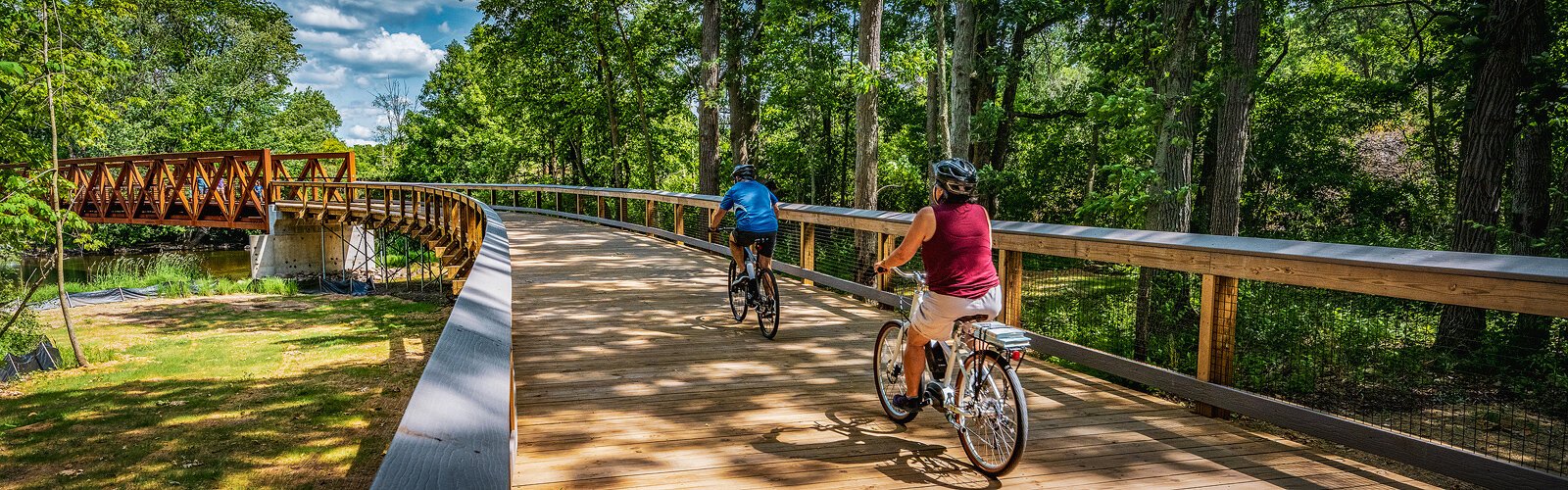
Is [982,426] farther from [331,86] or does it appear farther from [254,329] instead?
[331,86]

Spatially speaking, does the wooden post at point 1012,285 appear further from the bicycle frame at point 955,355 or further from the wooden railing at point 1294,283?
the bicycle frame at point 955,355

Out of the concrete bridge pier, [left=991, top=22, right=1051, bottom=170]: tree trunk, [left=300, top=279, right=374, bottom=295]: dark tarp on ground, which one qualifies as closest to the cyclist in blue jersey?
[left=991, top=22, right=1051, bottom=170]: tree trunk

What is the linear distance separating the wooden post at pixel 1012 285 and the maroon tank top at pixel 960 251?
8.69ft

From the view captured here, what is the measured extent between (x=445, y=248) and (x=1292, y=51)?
25932mm

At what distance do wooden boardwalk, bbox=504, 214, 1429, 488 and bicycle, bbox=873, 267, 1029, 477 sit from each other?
170mm

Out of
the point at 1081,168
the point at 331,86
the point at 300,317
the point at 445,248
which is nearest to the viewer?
the point at 445,248

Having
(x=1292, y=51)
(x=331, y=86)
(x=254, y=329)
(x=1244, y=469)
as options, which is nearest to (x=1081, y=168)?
(x=1292, y=51)

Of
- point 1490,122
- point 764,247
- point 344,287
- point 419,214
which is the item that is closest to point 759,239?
point 764,247

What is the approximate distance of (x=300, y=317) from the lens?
22.3m

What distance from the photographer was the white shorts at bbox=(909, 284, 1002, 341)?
4.10 metres

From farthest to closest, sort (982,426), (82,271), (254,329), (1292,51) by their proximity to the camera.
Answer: (82,271), (1292,51), (254,329), (982,426)

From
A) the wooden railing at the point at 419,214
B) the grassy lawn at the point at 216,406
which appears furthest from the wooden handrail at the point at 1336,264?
the grassy lawn at the point at 216,406

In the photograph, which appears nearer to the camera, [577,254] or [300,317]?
[577,254]

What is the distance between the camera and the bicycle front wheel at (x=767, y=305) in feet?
23.9
